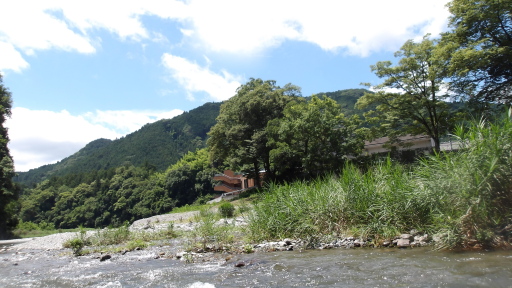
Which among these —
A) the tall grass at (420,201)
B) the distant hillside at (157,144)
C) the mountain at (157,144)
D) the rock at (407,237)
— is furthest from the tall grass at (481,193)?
the distant hillside at (157,144)

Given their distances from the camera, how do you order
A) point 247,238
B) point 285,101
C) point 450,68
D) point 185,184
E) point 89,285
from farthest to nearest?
point 185,184 < point 285,101 < point 450,68 < point 247,238 < point 89,285

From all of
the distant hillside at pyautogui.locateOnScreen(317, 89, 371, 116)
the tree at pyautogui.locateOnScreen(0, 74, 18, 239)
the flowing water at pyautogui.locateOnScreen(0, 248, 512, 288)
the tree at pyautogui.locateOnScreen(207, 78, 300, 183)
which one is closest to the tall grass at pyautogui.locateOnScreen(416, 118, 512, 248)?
the flowing water at pyautogui.locateOnScreen(0, 248, 512, 288)

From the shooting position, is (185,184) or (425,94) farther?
(185,184)

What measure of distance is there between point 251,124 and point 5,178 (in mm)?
23616

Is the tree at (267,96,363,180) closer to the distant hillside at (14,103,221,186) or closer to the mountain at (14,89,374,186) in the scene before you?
the mountain at (14,89,374,186)

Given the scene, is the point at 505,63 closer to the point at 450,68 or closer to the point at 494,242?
the point at 450,68

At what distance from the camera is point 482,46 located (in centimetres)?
2214

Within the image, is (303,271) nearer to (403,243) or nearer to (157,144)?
(403,243)

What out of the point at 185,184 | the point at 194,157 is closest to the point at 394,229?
the point at 185,184

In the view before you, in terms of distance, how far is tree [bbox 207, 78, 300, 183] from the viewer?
3722 cm

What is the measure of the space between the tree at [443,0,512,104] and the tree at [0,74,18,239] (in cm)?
3519

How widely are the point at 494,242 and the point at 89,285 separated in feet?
29.5

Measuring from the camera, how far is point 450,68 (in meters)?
20.5

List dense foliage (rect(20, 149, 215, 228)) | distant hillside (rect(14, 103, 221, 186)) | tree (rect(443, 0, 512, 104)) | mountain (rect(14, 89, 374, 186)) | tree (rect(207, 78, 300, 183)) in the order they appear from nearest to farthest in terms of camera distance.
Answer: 1. tree (rect(443, 0, 512, 104))
2. tree (rect(207, 78, 300, 183))
3. dense foliage (rect(20, 149, 215, 228))
4. mountain (rect(14, 89, 374, 186))
5. distant hillside (rect(14, 103, 221, 186))
